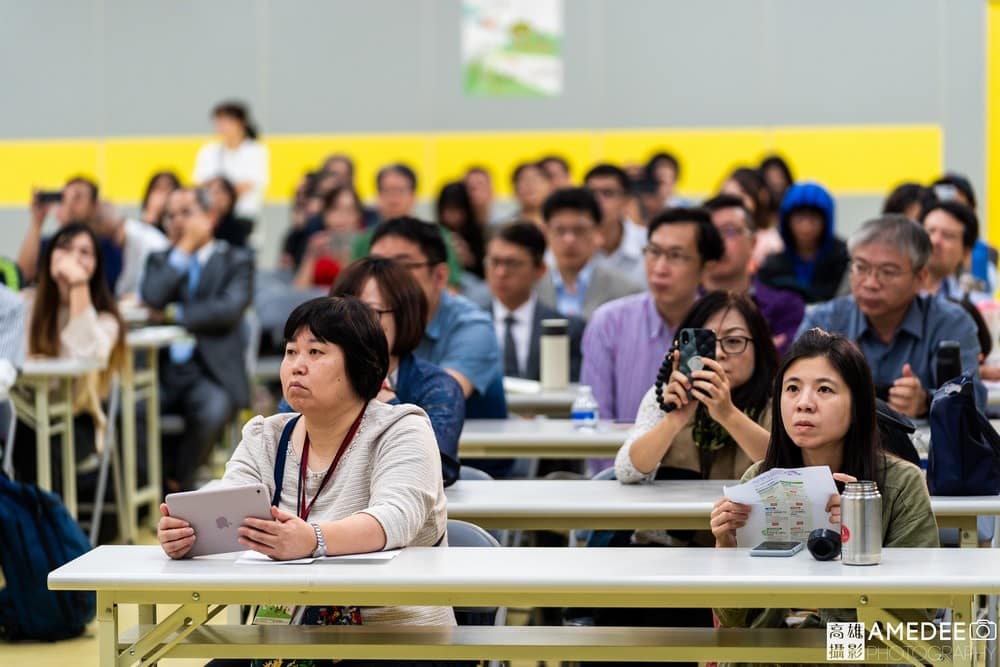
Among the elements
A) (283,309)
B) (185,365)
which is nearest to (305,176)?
(283,309)

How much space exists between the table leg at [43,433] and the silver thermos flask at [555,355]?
1.93 meters

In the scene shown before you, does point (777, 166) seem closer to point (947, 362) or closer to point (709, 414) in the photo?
point (947, 362)

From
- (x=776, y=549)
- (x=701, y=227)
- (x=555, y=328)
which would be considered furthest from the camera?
(x=555, y=328)

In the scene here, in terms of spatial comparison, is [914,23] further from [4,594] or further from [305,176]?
[4,594]

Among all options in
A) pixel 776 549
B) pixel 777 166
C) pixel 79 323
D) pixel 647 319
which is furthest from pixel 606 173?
pixel 776 549

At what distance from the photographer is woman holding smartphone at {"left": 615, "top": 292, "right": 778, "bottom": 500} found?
3.67m

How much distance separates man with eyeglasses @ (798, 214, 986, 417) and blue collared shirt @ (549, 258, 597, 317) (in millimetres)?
2262

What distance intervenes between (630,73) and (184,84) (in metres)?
3.64

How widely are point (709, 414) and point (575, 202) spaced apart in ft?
10.9

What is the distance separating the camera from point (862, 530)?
8.94 feet

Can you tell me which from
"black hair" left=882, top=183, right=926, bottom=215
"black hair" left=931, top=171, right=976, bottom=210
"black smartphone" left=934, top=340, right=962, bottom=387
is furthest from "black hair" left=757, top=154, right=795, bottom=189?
"black smartphone" left=934, top=340, right=962, bottom=387

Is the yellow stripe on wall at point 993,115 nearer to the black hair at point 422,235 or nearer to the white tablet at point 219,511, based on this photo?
the black hair at point 422,235

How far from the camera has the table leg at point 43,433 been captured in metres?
5.73

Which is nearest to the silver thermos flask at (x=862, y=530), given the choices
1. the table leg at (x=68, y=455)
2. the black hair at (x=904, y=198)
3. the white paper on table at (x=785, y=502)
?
the white paper on table at (x=785, y=502)
